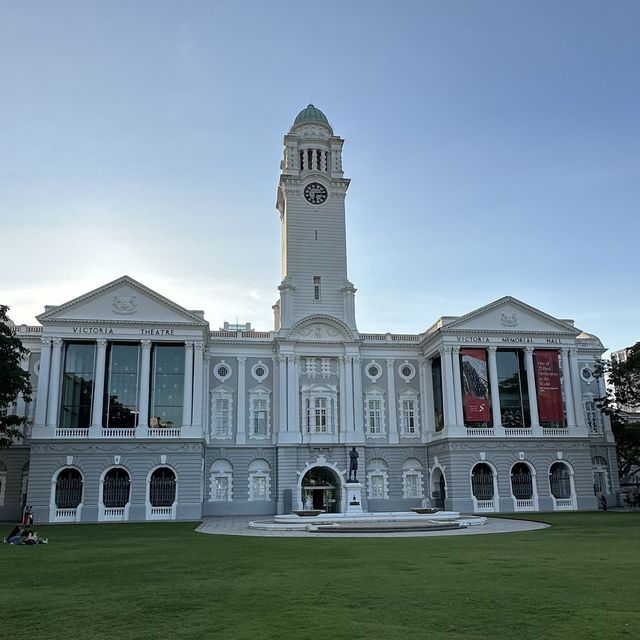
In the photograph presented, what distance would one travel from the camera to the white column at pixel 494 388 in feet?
171

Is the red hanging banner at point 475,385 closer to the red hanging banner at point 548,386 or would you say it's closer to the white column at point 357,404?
the red hanging banner at point 548,386

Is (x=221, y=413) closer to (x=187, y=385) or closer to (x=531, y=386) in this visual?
(x=187, y=385)

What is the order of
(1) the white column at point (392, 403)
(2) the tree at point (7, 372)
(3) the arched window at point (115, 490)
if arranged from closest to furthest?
(2) the tree at point (7, 372)
(3) the arched window at point (115, 490)
(1) the white column at point (392, 403)

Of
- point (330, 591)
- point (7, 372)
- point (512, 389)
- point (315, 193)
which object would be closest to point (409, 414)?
point (512, 389)

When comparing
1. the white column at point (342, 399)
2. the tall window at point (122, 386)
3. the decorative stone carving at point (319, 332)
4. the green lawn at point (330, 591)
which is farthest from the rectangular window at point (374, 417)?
the green lawn at point (330, 591)

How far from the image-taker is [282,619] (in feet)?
36.1

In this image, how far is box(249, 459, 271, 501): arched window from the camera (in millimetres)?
52344

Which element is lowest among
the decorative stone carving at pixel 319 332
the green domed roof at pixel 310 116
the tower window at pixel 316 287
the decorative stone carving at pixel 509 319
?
the decorative stone carving at pixel 319 332

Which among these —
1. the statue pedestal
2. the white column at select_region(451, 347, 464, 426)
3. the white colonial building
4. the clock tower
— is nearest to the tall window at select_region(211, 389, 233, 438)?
the white colonial building

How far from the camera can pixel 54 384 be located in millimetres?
48125

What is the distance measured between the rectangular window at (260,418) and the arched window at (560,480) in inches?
881

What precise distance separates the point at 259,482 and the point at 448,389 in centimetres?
1602

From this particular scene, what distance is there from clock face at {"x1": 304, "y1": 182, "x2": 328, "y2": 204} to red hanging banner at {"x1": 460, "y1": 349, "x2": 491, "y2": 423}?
58.1 ft

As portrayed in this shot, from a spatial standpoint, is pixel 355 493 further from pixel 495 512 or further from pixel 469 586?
pixel 469 586
